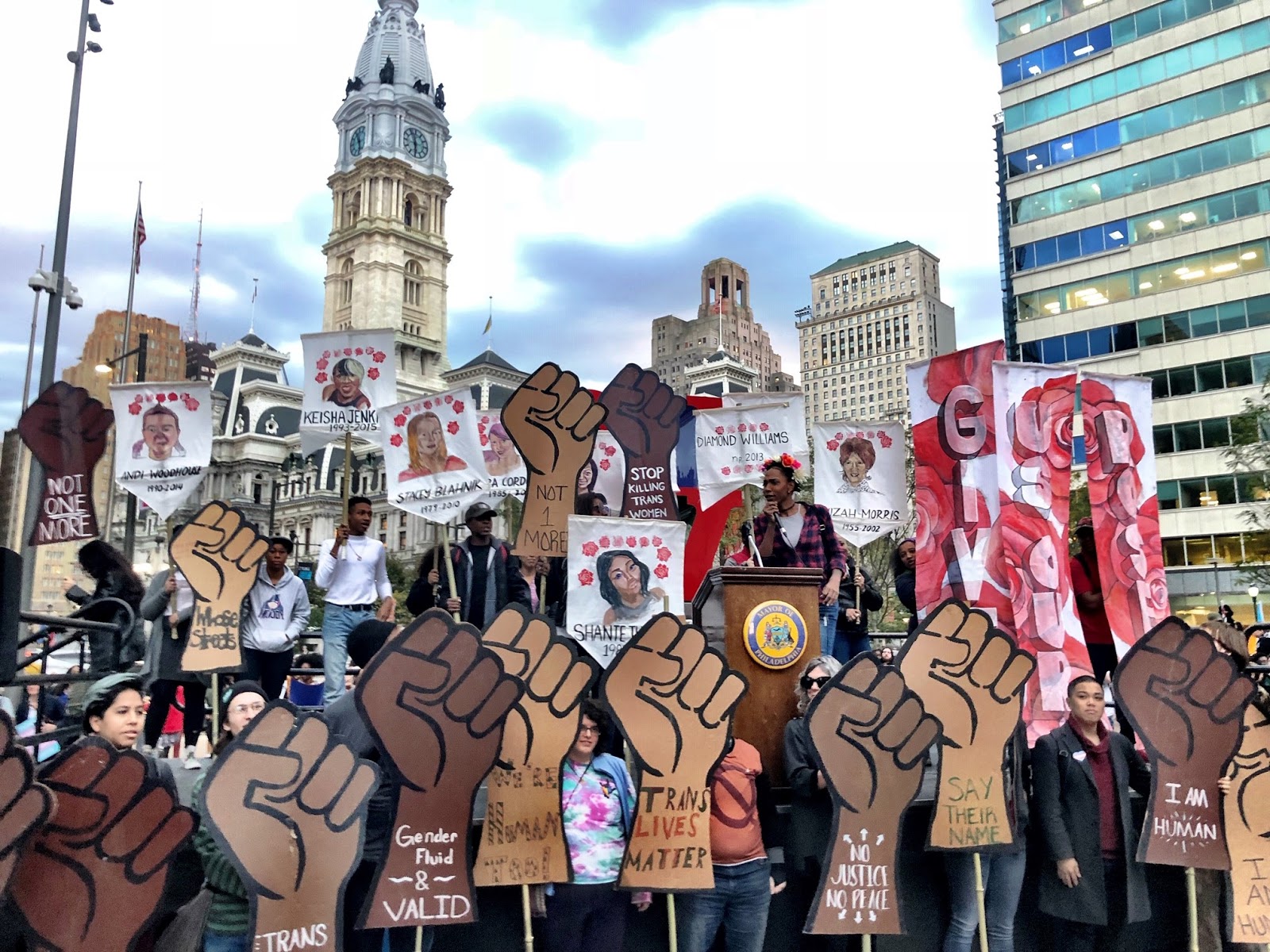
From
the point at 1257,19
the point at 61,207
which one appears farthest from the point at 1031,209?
the point at 61,207

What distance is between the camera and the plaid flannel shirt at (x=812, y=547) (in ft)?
23.3

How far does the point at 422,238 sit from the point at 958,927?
111871 millimetres

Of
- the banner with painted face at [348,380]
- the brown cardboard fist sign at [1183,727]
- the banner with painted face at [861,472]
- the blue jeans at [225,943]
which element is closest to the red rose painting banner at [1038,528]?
the brown cardboard fist sign at [1183,727]

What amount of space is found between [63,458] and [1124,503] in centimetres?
764

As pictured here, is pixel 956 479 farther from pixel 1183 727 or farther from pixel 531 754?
pixel 531 754

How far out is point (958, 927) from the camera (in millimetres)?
5207

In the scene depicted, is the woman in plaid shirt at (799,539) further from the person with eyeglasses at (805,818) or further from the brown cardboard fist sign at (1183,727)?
the brown cardboard fist sign at (1183,727)

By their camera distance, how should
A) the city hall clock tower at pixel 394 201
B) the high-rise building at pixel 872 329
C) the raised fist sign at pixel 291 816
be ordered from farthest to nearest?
the high-rise building at pixel 872 329 → the city hall clock tower at pixel 394 201 → the raised fist sign at pixel 291 816

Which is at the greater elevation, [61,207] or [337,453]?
[337,453]

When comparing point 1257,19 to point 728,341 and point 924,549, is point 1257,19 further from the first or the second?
point 728,341

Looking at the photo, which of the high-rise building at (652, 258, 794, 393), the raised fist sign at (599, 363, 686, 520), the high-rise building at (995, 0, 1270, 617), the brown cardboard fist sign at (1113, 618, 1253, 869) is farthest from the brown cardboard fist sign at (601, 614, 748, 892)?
the high-rise building at (652, 258, 794, 393)

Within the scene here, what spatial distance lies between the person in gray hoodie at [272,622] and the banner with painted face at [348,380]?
148 centimetres

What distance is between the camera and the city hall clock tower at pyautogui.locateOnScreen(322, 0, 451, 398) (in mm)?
106250

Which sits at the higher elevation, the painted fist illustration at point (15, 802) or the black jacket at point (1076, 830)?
the painted fist illustration at point (15, 802)
